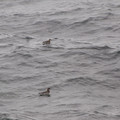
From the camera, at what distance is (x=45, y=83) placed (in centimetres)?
2528

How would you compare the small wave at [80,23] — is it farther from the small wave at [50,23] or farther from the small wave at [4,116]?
the small wave at [4,116]

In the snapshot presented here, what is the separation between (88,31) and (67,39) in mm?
2111

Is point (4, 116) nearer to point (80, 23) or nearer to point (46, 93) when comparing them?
point (46, 93)

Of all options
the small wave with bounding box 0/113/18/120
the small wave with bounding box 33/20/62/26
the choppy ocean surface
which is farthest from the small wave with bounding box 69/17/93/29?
the small wave with bounding box 0/113/18/120

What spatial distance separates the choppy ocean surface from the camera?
875 inches

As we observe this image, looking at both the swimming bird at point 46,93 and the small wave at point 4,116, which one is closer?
the small wave at point 4,116

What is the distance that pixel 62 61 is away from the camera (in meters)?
28.5

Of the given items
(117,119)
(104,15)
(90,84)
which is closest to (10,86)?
(90,84)

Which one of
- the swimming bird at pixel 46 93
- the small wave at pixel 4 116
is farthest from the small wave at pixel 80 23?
the small wave at pixel 4 116

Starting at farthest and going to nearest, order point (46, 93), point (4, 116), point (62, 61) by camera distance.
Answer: point (62, 61)
point (46, 93)
point (4, 116)

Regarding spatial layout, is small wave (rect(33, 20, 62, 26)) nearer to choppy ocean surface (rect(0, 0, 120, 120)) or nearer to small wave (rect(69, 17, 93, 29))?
choppy ocean surface (rect(0, 0, 120, 120))

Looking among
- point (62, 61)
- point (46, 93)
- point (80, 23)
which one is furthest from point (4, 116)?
point (80, 23)

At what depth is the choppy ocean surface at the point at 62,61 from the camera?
22236mm

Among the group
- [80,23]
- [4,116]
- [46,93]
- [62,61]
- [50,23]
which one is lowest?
[4,116]
